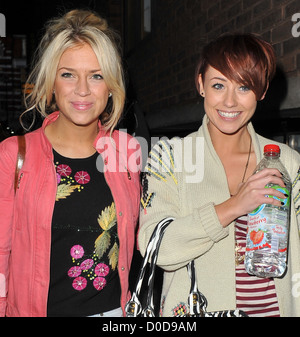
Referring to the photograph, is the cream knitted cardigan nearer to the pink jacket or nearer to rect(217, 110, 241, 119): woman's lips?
rect(217, 110, 241, 119): woman's lips

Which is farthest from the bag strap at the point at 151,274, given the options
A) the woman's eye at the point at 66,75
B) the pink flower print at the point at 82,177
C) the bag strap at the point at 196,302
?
the woman's eye at the point at 66,75

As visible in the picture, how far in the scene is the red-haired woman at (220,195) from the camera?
2.20 metres

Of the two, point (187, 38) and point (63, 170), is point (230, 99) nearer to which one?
point (63, 170)

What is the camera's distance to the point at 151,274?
2.15 meters

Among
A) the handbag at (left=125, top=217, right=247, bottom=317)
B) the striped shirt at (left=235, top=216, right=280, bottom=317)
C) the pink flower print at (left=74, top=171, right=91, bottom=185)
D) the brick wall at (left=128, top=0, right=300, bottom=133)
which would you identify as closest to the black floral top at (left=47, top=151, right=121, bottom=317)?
the pink flower print at (left=74, top=171, right=91, bottom=185)

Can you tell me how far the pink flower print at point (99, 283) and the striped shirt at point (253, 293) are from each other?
0.76 meters

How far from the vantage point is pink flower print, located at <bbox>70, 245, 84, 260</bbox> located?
255 cm

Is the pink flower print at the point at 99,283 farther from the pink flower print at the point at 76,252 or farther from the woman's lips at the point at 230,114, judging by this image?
the woman's lips at the point at 230,114

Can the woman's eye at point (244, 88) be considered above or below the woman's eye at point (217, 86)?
below

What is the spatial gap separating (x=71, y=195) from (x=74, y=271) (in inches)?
16.7

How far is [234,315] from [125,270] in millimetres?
763

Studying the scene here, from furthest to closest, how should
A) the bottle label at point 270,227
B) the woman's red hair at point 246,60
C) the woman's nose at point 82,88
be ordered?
the woman's nose at point 82,88
the woman's red hair at point 246,60
the bottle label at point 270,227
